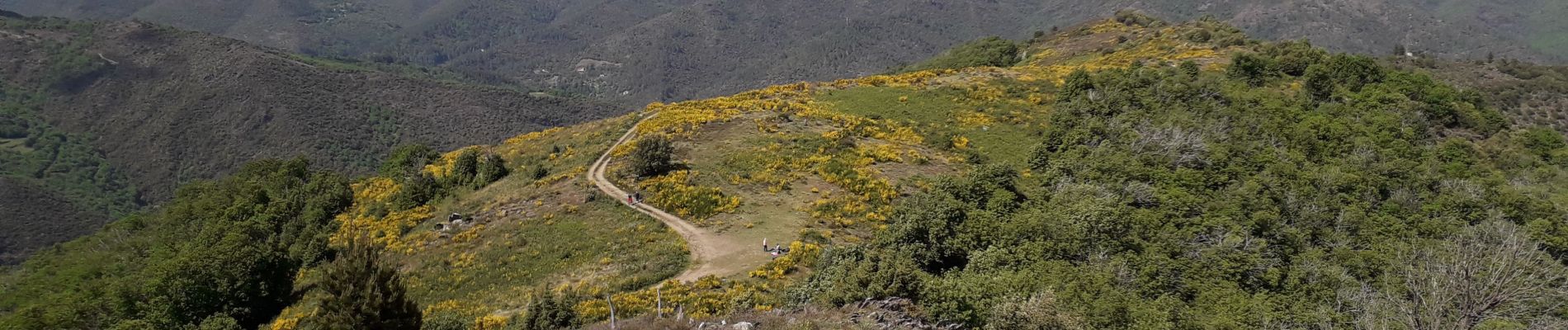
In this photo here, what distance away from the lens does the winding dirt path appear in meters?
25.4

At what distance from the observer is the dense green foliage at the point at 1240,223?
17.5 m

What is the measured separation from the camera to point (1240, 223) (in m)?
27.6

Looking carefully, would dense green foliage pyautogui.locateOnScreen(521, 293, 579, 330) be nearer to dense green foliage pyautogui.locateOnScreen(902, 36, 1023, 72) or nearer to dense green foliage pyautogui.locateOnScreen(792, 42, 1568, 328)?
dense green foliage pyautogui.locateOnScreen(792, 42, 1568, 328)

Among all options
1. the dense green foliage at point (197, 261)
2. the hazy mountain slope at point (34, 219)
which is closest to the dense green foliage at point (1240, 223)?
the dense green foliage at point (197, 261)

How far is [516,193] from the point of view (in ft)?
124

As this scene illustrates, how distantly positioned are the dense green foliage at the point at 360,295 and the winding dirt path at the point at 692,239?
10.3 meters

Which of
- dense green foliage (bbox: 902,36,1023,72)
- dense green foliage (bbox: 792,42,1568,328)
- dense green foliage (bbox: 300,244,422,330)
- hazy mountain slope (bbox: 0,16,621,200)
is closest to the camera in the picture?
dense green foliage (bbox: 300,244,422,330)

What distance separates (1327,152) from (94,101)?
265199 millimetres

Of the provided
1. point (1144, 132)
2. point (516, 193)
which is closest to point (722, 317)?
point (516, 193)

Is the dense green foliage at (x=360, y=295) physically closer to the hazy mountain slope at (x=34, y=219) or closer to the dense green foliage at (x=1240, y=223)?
the dense green foliage at (x=1240, y=223)

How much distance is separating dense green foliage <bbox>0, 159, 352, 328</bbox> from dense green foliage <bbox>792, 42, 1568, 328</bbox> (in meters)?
30.2

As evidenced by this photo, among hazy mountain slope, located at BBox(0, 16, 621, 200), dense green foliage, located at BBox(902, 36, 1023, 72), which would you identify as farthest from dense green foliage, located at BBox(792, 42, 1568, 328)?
hazy mountain slope, located at BBox(0, 16, 621, 200)

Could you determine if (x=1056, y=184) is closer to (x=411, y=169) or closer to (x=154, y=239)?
(x=411, y=169)

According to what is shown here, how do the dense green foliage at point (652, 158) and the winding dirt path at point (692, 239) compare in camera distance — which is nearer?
the winding dirt path at point (692, 239)
